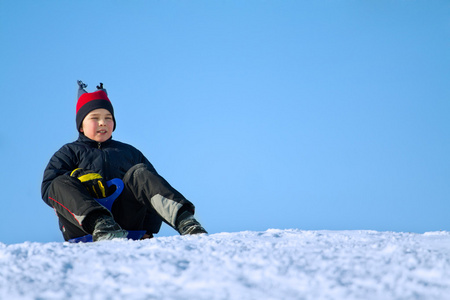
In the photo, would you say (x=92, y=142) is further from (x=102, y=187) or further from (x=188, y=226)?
(x=188, y=226)

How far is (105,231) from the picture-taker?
7.50 ft

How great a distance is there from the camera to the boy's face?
10.6 feet

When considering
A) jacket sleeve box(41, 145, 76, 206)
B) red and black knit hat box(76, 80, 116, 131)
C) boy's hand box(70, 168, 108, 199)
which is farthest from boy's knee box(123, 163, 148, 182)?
red and black knit hat box(76, 80, 116, 131)

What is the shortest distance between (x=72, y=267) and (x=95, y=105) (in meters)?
2.23

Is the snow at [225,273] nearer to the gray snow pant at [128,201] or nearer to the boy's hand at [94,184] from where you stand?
the gray snow pant at [128,201]

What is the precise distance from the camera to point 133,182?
2.74 metres

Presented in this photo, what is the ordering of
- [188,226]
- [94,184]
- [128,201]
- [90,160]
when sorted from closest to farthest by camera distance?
[188,226]
[94,184]
[128,201]
[90,160]

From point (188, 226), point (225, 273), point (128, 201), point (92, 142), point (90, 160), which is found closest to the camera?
point (225, 273)

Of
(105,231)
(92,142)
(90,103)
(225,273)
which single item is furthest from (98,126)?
(225,273)

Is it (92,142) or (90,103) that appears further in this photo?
(90,103)

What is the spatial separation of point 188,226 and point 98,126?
48.1 inches

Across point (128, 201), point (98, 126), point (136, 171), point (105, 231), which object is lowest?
point (105, 231)

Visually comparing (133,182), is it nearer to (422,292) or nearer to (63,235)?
(63,235)

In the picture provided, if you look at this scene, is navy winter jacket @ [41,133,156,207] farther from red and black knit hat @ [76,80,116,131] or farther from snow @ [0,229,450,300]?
snow @ [0,229,450,300]
